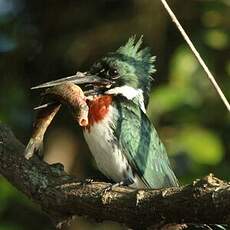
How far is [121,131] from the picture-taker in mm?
3939

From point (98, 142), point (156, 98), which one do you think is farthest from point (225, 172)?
point (98, 142)

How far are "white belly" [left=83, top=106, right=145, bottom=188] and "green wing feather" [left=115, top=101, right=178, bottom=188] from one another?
0.03 meters

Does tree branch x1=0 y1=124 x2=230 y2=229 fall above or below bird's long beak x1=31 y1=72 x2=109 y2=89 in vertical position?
below

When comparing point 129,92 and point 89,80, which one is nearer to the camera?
point 89,80

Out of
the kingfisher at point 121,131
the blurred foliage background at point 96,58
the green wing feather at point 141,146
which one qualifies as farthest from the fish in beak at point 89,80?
the blurred foliage background at point 96,58

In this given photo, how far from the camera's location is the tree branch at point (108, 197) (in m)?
2.51

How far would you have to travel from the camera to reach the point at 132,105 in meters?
4.02

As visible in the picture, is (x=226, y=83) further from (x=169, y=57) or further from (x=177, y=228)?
(x=177, y=228)

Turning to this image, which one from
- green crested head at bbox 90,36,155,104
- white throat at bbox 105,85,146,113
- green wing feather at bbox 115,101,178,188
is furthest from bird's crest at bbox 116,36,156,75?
green wing feather at bbox 115,101,178,188

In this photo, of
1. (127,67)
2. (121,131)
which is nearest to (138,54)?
(127,67)

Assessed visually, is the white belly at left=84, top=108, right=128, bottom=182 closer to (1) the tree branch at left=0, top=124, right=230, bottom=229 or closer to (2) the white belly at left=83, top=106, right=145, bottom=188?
(2) the white belly at left=83, top=106, right=145, bottom=188

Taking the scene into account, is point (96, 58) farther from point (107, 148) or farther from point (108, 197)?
point (108, 197)

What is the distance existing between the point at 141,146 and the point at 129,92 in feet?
1.04

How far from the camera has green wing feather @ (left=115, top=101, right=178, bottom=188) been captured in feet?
12.9
